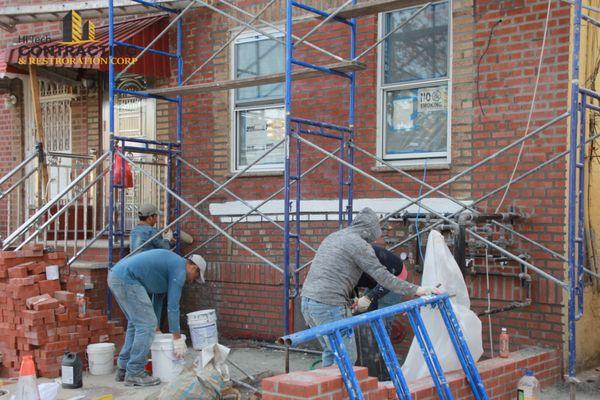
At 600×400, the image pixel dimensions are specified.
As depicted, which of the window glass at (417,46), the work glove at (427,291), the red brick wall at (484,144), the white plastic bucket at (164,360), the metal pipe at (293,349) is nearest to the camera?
the work glove at (427,291)

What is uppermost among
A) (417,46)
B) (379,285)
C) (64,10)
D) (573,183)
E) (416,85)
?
(64,10)

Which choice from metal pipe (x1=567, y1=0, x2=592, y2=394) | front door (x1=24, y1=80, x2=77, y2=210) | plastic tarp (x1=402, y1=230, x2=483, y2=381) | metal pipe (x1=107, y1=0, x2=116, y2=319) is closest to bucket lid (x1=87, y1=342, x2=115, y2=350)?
metal pipe (x1=107, y1=0, x2=116, y2=319)

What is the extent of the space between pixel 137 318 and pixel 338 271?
2201 millimetres

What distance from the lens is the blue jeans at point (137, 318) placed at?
6773 millimetres

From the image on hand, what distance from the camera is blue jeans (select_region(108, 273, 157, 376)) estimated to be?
267 inches

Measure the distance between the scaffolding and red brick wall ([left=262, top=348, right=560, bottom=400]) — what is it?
53 cm

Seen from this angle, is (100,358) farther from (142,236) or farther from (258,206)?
(258,206)

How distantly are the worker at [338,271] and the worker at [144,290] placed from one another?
1450 millimetres

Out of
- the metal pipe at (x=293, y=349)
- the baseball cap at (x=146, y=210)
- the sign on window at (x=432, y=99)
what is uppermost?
the sign on window at (x=432, y=99)

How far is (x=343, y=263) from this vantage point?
5.77m

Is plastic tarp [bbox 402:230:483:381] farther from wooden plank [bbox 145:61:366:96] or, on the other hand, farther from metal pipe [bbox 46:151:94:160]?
metal pipe [bbox 46:151:94:160]

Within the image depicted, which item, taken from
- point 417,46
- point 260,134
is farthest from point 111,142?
point 417,46

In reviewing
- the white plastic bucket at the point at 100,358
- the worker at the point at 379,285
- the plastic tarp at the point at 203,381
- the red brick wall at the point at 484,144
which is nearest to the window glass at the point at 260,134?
the red brick wall at the point at 484,144

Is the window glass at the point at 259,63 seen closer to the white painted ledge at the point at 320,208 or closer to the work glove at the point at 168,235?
the white painted ledge at the point at 320,208
